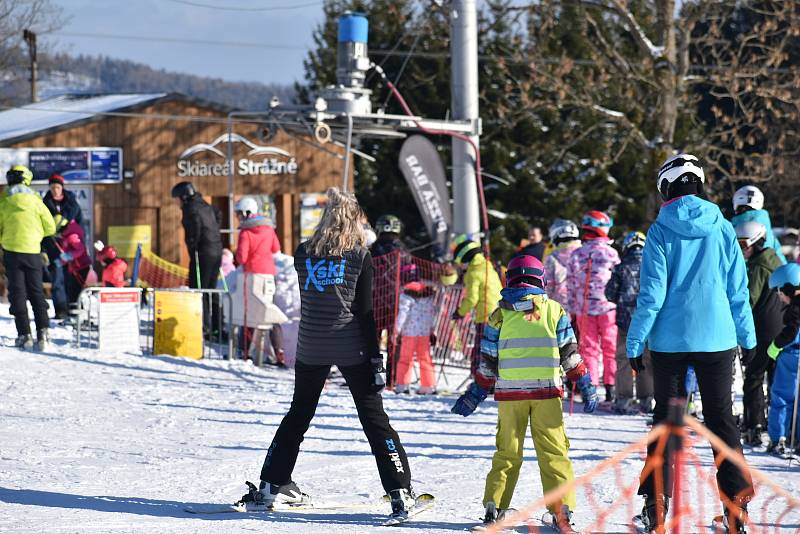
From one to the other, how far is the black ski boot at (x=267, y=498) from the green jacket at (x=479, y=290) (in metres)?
4.59

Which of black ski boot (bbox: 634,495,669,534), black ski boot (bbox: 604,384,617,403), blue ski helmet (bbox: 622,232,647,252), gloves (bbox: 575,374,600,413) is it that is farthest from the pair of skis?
black ski boot (bbox: 604,384,617,403)

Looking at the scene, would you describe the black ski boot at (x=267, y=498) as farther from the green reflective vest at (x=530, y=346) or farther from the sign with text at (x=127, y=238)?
the sign with text at (x=127, y=238)

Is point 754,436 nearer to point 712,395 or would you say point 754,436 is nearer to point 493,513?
point 712,395

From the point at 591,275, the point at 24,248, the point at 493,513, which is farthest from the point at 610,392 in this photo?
the point at 24,248

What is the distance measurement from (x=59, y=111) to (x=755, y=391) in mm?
20450

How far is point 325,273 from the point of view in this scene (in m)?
5.95

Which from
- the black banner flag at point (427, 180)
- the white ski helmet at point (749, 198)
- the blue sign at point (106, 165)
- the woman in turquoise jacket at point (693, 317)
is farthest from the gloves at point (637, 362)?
the blue sign at point (106, 165)

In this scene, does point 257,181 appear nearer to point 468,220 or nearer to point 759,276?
point 468,220

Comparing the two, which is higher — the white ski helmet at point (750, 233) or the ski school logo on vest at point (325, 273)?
the white ski helmet at point (750, 233)

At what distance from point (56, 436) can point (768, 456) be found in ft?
16.8

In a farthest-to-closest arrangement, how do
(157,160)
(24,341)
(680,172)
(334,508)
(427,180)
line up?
(157,160) → (427,180) → (24,341) → (334,508) → (680,172)

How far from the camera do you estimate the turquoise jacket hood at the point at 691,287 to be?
18.0 ft

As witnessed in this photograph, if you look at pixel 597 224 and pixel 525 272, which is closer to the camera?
pixel 525 272

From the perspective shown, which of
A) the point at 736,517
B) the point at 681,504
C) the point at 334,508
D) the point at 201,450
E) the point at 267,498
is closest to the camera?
the point at 736,517
